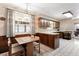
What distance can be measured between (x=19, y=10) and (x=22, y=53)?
244 centimetres

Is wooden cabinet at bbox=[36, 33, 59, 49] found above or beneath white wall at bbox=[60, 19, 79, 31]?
beneath

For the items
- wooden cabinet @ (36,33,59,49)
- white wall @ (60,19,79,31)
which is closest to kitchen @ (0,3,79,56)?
wooden cabinet @ (36,33,59,49)

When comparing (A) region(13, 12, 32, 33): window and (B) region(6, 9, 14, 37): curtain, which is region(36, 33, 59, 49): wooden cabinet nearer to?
(A) region(13, 12, 32, 33): window

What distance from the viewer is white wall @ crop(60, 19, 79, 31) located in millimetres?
7882

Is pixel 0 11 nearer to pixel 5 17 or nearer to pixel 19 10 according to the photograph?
pixel 5 17

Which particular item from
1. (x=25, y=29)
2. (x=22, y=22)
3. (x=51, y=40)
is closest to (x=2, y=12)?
(x=22, y=22)

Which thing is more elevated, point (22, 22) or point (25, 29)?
point (22, 22)

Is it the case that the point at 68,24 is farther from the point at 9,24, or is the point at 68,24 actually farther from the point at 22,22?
the point at 9,24

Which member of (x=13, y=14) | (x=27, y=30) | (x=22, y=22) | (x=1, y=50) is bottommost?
(x=1, y=50)

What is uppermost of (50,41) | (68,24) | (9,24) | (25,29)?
(68,24)

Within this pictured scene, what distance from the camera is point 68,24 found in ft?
26.2

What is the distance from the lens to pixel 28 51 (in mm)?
2373

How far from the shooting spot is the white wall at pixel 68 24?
310 inches

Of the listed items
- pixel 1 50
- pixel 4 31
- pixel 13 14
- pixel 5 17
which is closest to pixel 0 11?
pixel 5 17
